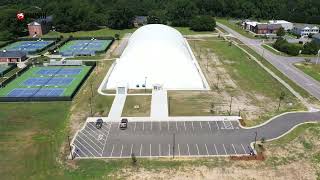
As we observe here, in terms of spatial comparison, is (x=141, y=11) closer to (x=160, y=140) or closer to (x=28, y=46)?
→ (x=28, y=46)

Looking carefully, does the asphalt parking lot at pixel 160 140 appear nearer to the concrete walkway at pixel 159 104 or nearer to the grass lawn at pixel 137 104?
the concrete walkway at pixel 159 104

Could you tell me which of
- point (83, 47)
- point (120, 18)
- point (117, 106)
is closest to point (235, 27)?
point (120, 18)

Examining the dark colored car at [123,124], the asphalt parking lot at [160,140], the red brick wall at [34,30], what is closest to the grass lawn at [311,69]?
the asphalt parking lot at [160,140]

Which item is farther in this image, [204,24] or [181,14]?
[181,14]

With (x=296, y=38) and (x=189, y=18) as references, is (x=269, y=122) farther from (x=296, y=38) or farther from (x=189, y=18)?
(x=189, y=18)

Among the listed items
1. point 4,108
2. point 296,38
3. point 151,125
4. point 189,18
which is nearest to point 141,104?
point 151,125
